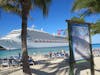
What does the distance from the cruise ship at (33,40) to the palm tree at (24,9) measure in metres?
52.9

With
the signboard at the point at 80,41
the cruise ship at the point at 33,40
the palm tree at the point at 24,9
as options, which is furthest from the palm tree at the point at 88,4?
the cruise ship at the point at 33,40

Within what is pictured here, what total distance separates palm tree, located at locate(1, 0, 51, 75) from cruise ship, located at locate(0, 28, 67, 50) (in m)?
52.9

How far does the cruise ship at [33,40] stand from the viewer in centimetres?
6619

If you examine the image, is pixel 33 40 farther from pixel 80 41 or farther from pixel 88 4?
pixel 80 41

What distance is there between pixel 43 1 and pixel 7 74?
18.1 ft

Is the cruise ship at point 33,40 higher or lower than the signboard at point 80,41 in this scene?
higher

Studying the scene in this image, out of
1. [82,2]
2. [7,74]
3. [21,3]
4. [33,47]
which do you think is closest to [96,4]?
[82,2]

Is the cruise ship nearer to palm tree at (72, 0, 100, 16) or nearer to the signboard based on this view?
palm tree at (72, 0, 100, 16)

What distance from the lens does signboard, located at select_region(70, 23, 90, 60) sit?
24.4 feet

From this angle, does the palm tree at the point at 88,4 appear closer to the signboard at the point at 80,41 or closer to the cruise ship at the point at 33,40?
the signboard at the point at 80,41

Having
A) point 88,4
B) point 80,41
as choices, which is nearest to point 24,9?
point 88,4

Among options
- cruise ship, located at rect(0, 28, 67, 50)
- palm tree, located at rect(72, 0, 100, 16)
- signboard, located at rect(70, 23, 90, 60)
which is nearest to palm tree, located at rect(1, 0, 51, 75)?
palm tree, located at rect(72, 0, 100, 16)

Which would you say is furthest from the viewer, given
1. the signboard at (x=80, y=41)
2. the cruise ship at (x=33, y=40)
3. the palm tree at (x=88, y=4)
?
the cruise ship at (x=33, y=40)

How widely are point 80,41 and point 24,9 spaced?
3.34 m
